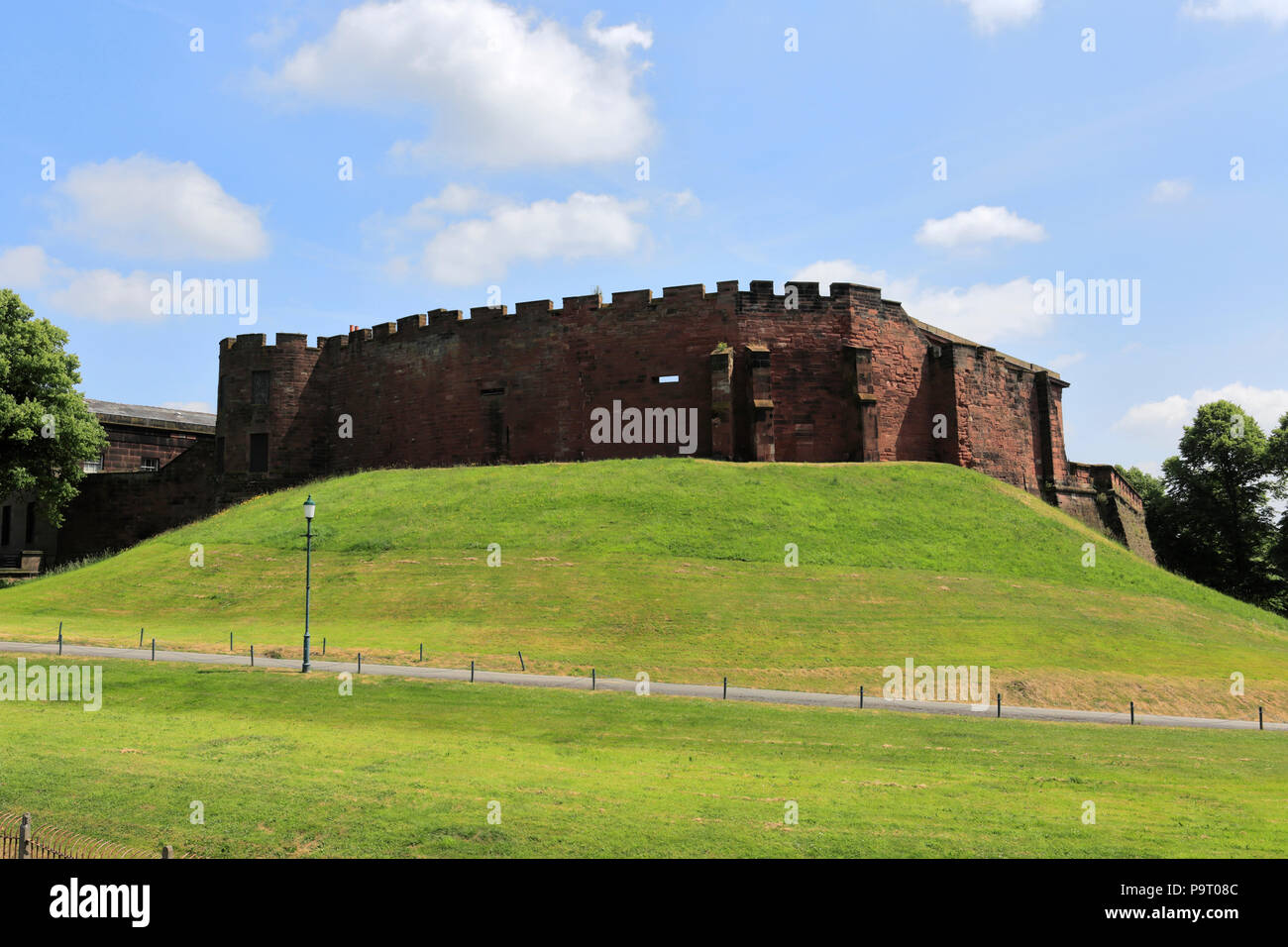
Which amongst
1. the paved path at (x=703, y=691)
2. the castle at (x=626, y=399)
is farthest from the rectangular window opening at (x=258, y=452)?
the paved path at (x=703, y=691)

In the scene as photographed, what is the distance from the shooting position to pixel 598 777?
11.9 meters

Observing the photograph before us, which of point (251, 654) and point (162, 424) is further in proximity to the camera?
point (162, 424)

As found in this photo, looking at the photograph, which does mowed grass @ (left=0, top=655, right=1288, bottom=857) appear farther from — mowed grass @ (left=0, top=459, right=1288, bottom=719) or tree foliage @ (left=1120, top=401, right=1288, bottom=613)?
tree foliage @ (left=1120, top=401, right=1288, bottom=613)

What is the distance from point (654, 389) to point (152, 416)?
40.0m

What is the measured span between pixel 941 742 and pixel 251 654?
51.1 feet

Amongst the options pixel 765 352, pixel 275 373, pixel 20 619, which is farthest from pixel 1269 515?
pixel 20 619

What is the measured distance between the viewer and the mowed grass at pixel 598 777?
30.0 ft

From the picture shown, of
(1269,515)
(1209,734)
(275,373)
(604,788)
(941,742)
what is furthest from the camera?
(1269,515)

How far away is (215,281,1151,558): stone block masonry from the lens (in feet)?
135

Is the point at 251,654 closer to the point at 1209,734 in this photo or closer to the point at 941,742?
the point at 941,742

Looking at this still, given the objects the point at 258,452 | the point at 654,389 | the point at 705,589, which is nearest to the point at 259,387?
the point at 258,452

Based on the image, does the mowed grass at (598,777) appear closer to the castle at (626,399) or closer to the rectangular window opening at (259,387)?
the castle at (626,399)

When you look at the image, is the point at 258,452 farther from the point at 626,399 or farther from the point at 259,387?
the point at 626,399

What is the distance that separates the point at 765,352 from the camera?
39875 millimetres
